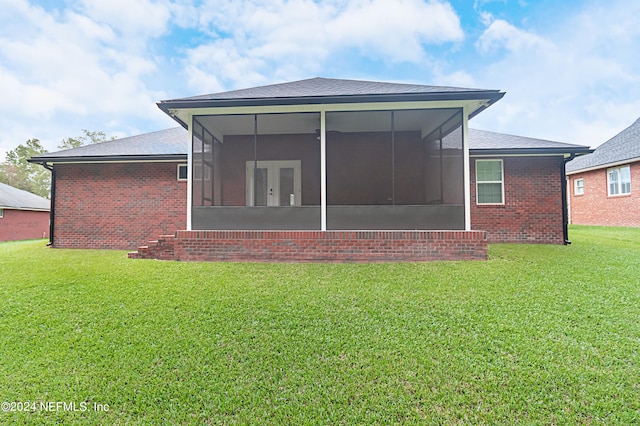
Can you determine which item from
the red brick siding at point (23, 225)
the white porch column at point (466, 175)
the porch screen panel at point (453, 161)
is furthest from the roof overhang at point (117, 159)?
the red brick siding at point (23, 225)

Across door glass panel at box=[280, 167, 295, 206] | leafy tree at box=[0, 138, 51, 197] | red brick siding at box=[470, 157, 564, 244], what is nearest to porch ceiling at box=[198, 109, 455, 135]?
door glass panel at box=[280, 167, 295, 206]

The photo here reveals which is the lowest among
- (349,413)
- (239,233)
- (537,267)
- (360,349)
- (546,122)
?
(349,413)

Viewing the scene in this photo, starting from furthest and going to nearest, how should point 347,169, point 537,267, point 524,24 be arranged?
point 524,24
point 347,169
point 537,267

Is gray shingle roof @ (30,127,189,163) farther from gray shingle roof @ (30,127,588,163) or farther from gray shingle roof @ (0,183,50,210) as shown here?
gray shingle roof @ (0,183,50,210)

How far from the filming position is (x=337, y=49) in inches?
696

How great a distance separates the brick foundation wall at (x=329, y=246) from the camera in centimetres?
653

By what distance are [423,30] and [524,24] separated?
411 cm

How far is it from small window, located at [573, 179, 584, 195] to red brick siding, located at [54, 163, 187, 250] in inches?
755

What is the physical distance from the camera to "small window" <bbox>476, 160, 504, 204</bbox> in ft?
31.7

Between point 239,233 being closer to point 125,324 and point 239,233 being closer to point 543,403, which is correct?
point 125,324

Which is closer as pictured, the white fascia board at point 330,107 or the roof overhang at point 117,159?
the white fascia board at point 330,107

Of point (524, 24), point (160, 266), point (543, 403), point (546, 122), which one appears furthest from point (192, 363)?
point (546, 122)

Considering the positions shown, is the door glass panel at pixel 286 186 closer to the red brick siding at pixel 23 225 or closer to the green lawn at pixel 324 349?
the green lawn at pixel 324 349

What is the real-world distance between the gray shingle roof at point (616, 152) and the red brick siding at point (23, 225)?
3348 centimetres
